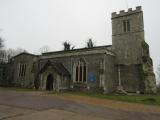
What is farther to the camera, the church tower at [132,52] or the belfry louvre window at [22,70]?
the belfry louvre window at [22,70]

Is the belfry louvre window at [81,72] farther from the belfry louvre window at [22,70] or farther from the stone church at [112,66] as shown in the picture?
the belfry louvre window at [22,70]

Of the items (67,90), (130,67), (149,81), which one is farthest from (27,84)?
(149,81)

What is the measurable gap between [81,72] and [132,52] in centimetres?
949

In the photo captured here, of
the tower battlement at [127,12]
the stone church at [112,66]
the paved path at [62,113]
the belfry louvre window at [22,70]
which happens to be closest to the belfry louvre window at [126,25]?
the stone church at [112,66]

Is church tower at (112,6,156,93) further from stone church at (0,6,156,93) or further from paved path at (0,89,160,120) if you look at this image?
paved path at (0,89,160,120)

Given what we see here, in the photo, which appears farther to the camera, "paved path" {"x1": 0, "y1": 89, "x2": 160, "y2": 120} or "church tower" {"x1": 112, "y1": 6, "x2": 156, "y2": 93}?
"church tower" {"x1": 112, "y1": 6, "x2": 156, "y2": 93}

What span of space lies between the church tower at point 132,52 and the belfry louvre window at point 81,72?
20.1ft

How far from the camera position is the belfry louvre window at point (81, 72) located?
25200mm

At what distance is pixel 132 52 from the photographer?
1032 inches

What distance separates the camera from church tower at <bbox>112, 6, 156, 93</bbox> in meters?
24.2

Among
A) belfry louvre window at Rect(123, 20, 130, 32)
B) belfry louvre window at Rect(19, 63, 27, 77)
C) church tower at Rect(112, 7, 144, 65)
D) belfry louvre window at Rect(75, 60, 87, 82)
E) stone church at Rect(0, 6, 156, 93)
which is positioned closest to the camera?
stone church at Rect(0, 6, 156, 93)


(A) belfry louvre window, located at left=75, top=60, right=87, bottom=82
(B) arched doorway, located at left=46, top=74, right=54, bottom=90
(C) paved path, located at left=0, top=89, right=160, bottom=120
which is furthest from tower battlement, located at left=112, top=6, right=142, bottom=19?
(C) paved path, located at left=0, top=89, right=160, bottom=120

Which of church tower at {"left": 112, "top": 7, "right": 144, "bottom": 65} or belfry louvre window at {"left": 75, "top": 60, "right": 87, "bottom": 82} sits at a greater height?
church tower at {"left": 112, "top": 7, "right": 144, "bottom": 65}

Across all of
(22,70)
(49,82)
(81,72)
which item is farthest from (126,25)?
(22,70)
